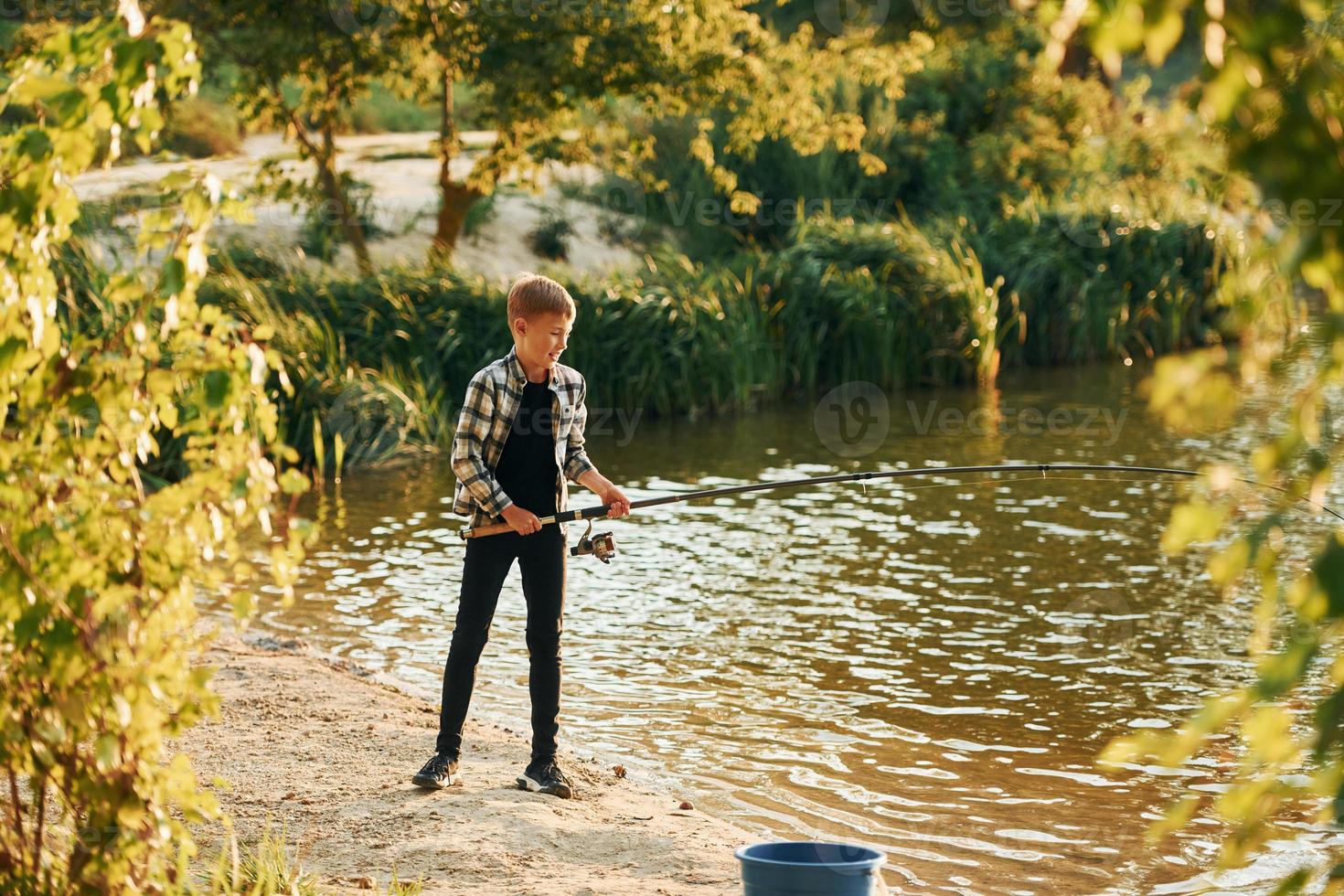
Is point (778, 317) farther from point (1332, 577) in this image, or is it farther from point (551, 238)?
point (1332, 577)

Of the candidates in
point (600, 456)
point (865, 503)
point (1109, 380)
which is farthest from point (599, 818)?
point (1109, 380)

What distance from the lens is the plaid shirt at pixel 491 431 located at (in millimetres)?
4828

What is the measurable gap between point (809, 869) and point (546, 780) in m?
1.92

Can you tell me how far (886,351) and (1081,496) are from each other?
19.4ft

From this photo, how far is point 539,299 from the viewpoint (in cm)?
483

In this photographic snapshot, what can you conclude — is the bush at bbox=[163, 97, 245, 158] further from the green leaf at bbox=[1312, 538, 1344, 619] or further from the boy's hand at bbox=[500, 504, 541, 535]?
the green leaf at bbox=[1312, 538, 1344, 619]

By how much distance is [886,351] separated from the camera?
17094 millimetres

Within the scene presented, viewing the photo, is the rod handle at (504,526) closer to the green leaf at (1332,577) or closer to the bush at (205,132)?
the green leaf at (1332,577)

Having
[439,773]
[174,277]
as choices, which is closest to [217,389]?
[174,277]

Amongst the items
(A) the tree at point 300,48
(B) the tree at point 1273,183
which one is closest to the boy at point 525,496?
(B) the tree at point 1273,183

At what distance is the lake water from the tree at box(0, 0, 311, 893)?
242 centimetres

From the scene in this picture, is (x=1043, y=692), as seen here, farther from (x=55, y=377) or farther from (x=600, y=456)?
(x=600, y=456)

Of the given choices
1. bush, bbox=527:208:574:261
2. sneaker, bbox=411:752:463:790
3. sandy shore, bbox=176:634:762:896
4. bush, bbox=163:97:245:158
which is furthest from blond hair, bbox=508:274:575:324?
bush, bbox=163:97:245:158

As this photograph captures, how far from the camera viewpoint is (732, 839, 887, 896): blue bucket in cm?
325
